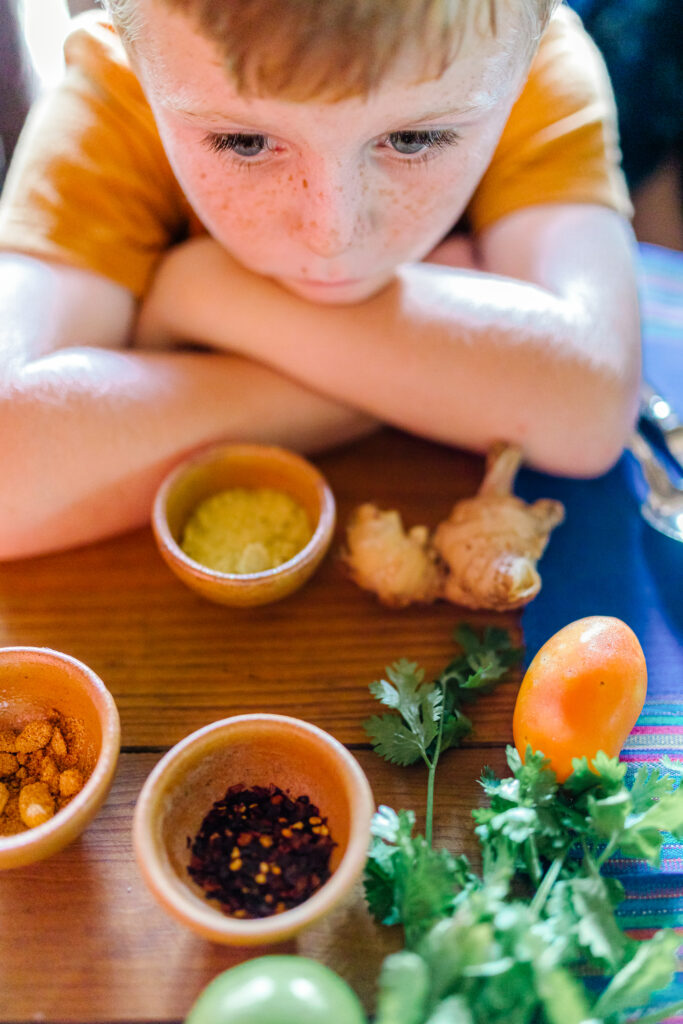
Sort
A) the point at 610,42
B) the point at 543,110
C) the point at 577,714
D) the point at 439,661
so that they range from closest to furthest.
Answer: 1. the point at 577,714
2. the point at 439,661
3. the point at 543,110
4. the point at 610,42

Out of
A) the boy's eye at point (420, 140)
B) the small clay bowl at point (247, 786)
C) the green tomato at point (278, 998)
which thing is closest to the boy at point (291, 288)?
the boy's eye at point (420, 140)

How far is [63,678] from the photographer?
0.53 metres

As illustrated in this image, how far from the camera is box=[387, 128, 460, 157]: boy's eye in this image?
0.51 m

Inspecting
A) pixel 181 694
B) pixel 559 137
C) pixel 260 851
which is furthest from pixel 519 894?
pixel 559 137

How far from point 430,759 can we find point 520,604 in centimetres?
14

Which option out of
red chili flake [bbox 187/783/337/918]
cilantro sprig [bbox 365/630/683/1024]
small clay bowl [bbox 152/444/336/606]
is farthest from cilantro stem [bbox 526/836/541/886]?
small clay bowl [bbox 152/444/336/606]

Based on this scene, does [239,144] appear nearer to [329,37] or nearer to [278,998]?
[329,37]

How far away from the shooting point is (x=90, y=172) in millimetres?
707

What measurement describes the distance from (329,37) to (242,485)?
0.36m

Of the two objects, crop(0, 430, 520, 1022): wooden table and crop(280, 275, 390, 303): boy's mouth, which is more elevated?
crop(280, 275, 390, 303): boy's mouth

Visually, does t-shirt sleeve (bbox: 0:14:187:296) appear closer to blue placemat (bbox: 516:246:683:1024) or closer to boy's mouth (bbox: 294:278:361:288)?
boy's mouth (bbox: 294:278:361:288)

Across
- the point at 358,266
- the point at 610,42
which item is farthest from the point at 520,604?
the point at 610,42

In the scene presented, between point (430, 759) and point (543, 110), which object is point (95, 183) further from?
point (430, 759)

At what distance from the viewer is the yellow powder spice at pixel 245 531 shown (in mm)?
635
